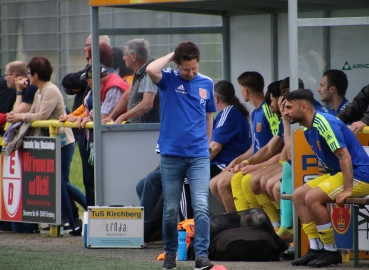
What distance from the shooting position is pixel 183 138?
721cm

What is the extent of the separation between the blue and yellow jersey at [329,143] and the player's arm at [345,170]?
3.3 inches

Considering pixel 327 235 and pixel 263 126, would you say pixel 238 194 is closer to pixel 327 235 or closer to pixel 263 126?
pixel 263 126

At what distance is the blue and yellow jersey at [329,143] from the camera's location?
719cm

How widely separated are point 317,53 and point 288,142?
856mm

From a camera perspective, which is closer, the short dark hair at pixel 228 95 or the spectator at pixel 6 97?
the short dark hair at pixel 228 95

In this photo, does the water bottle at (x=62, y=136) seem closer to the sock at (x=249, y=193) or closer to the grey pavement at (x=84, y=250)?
the grey pavement at (x=84, y=250)

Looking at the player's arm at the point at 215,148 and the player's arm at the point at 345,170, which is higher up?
the player's arm at the point at 215,148

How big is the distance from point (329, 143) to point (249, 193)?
67.3 inches

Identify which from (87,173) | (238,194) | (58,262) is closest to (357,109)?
(238,194)

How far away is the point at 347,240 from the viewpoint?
7.74m

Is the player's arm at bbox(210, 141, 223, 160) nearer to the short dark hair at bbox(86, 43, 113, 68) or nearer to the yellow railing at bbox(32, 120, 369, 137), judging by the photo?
the short dark hair at bbox(86, 43, 113, 68)

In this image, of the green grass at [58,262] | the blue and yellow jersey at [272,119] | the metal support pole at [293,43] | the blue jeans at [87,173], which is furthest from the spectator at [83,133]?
the metal support pole at [293,43]

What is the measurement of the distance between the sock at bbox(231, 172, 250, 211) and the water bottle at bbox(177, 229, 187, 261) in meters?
0.87

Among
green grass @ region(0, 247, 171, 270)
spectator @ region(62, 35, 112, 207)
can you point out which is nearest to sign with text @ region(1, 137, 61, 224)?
spectator @ region(62, 35, 112, 207)
